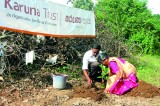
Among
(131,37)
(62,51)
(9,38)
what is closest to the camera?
(9,38)

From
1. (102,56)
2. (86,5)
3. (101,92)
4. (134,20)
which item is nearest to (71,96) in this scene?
(101,92)

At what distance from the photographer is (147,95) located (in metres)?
7.96

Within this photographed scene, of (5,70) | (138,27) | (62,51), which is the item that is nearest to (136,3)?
(138,27)

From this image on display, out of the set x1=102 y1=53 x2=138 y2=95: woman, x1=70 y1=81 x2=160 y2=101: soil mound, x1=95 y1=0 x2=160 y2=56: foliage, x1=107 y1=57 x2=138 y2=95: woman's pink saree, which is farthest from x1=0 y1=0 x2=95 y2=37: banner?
x1=95 y1=0 x2=160 y2=56: foliage

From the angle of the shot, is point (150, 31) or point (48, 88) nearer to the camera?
point (48, 88)

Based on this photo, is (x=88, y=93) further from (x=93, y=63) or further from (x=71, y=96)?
(x=93, y=63)

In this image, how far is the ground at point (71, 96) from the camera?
23.3 ft

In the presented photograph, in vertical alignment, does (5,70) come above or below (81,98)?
above

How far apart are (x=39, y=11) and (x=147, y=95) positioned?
3.52m

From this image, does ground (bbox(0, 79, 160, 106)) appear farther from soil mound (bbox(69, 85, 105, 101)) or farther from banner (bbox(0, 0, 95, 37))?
banner (bbox(0, 0, 95, 37))

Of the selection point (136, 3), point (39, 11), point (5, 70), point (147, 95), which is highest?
point (136, 3)

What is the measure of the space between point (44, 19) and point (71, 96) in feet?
8.53

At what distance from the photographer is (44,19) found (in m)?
9.17

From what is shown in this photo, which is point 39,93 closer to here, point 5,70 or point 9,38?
point 5,70
